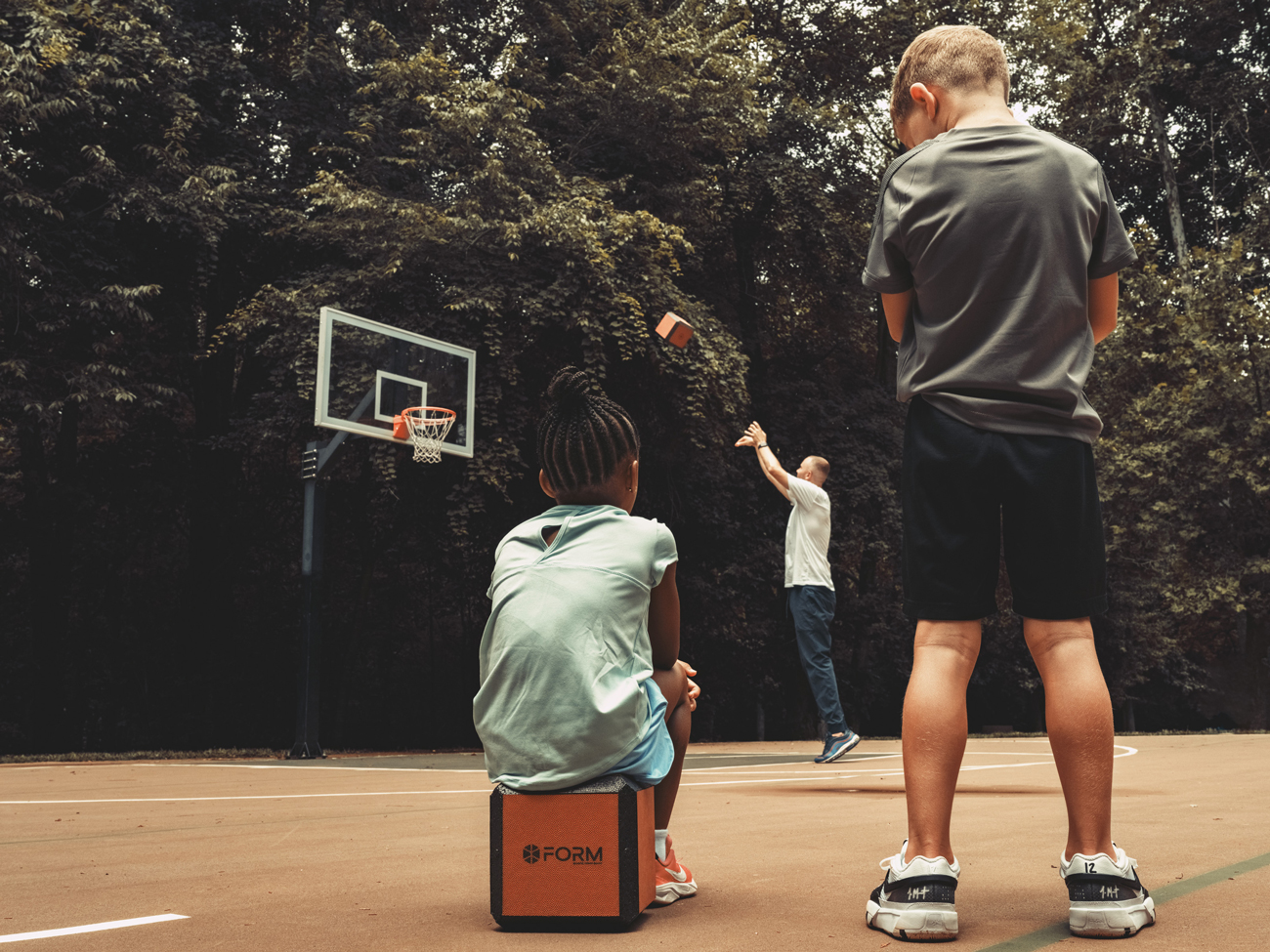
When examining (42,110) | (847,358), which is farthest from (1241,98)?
(42,110)

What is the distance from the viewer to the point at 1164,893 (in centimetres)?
261

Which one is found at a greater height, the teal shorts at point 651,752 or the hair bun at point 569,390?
the hair bun at point 569,390

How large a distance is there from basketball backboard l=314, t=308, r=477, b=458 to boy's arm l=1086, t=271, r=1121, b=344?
9327mm

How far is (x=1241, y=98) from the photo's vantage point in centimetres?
2269

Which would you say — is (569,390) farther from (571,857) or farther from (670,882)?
(670,882)

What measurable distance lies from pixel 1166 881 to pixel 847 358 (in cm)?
1838

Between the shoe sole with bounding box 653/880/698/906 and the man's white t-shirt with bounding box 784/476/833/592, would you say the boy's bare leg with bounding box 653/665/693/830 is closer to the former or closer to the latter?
the shoe sole with bounding box 653/880/698/906

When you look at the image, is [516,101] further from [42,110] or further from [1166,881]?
[1166,881]

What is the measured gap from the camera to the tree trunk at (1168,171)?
23422 millimetres

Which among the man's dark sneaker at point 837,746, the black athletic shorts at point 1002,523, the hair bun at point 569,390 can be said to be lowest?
the man's dark sneaker at point 837,746

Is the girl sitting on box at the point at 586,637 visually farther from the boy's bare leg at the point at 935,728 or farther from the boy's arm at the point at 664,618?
the boy's bare leg at the point at 935,728

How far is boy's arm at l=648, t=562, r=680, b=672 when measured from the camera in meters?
2.54

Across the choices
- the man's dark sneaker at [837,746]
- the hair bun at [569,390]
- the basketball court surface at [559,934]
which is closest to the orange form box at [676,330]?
the basketball court surface at [559,934]

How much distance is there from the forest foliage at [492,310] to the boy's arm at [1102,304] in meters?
11.5
